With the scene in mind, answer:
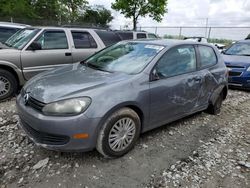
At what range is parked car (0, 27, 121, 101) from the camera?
4887 millimetres

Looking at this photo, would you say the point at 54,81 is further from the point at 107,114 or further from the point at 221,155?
the point at 221,155

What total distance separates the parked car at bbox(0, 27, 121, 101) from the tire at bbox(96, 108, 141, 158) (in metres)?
3.16

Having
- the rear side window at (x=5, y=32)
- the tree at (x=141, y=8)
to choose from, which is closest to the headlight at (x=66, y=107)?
the rear side window at (x=5, y=32)

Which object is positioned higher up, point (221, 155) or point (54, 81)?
point (54, 81)

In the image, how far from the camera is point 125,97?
286 cm

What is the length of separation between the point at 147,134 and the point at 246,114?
2.65 meters

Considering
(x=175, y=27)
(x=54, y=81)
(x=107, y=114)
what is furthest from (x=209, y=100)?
(x=175, y=27)

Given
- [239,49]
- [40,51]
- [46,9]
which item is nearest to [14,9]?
[46,9]

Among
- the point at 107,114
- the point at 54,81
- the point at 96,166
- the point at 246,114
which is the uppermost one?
the point at 54,81

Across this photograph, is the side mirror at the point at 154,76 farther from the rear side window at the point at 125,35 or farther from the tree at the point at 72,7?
the tree at the point at 72,7

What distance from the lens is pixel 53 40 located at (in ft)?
18.4

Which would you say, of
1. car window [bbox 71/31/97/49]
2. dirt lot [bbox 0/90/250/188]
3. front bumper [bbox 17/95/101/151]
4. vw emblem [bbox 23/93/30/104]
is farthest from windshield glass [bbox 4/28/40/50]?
front bumper [bbox 17/95/101/151]

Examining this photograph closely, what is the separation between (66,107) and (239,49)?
7328mm

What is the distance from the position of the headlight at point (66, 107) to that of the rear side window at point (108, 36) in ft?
13.6
